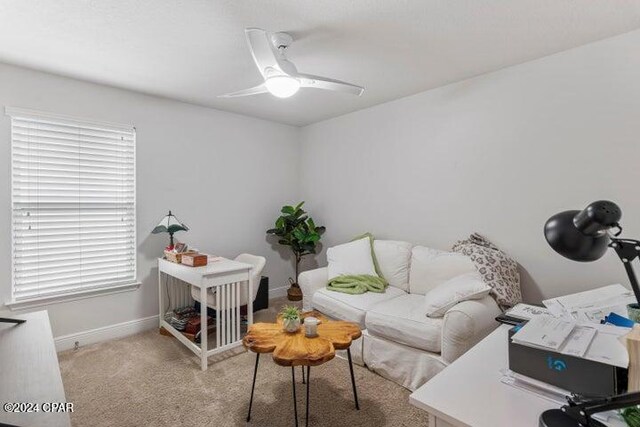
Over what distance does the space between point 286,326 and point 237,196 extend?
2321 mm

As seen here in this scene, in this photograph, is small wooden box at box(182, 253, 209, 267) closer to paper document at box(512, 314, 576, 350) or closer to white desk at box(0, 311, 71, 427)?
white desk at box(0, 311, 71, 427)

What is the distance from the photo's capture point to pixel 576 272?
232 centimetres

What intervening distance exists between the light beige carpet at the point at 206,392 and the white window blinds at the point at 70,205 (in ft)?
2.22

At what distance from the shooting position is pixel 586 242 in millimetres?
793

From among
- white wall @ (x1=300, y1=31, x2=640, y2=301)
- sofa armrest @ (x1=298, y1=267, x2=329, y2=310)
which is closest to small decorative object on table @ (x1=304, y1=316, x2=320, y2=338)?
sofa armrest @ (x1=298, y1=267, x2=329, y2=310)

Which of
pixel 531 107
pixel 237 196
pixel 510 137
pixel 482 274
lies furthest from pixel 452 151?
pixel 237 196

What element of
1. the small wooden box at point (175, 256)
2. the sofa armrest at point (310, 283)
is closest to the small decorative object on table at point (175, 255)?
the small wooden box at point (175, 256)

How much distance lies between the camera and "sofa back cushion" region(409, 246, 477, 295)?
260 cm

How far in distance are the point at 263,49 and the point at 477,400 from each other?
1.91m

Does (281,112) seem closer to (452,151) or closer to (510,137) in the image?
(452,151)

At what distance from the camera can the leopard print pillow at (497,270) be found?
229 centimetres

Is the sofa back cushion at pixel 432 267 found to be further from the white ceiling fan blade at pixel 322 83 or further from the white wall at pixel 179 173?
the white wall at pixel 179 173

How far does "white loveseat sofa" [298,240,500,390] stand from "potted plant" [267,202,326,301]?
2.92ft

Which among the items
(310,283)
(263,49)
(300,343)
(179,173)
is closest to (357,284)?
(310,283)
